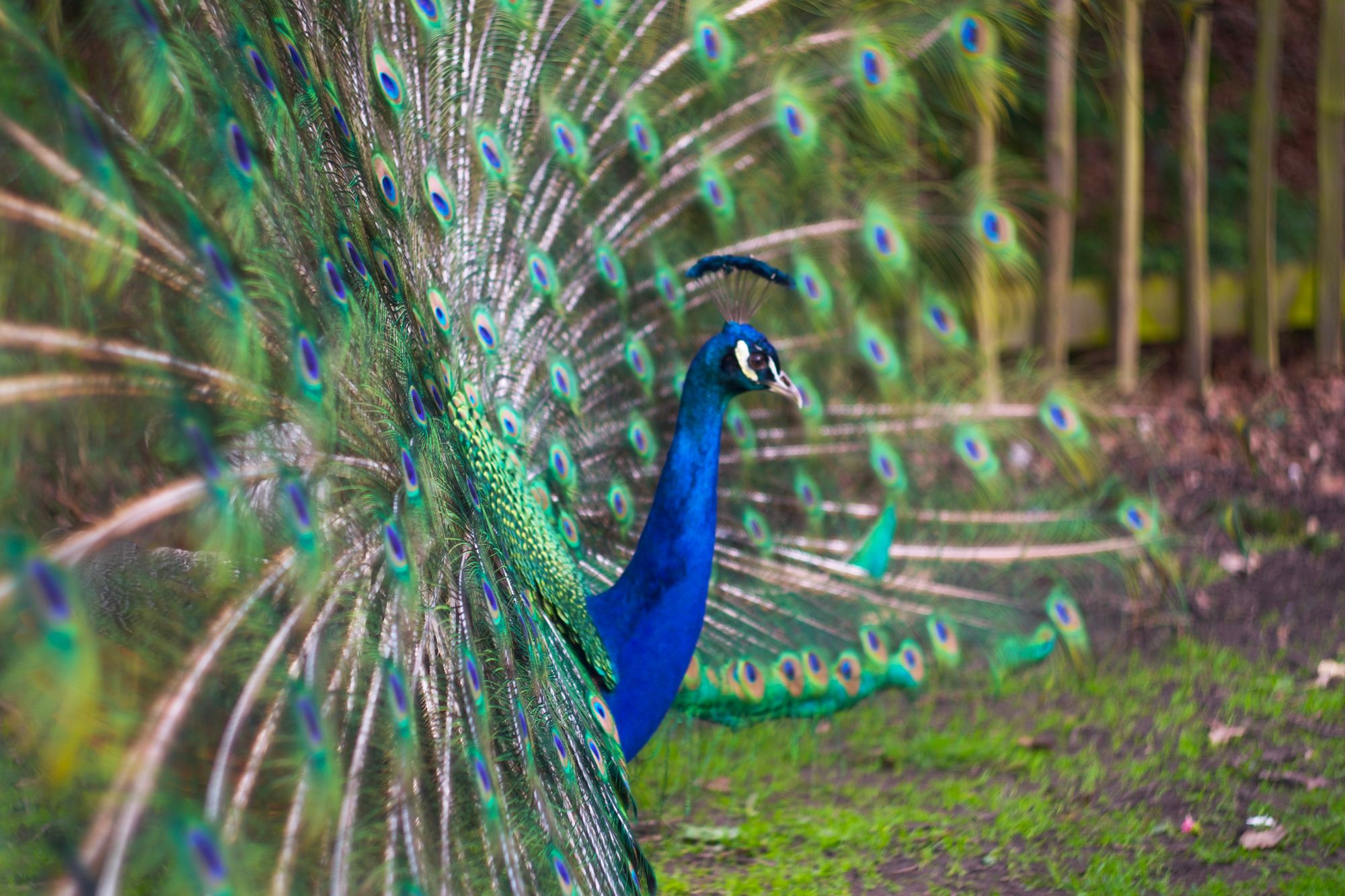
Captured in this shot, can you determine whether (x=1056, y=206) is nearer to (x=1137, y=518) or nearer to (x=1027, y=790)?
(x=1137, y=518)

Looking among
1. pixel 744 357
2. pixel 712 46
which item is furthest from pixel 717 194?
pixel 744 357

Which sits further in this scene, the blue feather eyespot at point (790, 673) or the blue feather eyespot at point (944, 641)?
the blue feather eyespot at point (944, 641)

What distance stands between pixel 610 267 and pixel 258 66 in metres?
1.47

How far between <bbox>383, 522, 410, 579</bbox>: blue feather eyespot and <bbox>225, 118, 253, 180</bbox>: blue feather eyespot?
47cm

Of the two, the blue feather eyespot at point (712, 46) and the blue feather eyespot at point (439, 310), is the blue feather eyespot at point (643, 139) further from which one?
the blue feather eyespot at point (439, 310)

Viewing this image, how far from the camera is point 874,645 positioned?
3.20 meters

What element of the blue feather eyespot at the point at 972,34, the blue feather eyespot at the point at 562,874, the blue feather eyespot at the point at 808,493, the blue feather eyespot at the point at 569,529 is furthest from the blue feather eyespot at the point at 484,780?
the blue feather eyespot at the point at 972,34

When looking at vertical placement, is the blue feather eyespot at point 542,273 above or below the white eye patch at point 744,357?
above

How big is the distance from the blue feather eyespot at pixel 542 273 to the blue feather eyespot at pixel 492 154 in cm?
19

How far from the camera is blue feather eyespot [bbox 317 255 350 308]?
67.7 inches

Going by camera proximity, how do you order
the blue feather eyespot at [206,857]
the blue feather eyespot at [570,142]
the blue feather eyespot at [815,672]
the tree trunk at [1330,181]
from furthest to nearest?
the tree trunk at [1330,181], the blue feather eyespot at [815,672], the blue feather eyespot at [570,142], the blue feather eyespot at [206,857]

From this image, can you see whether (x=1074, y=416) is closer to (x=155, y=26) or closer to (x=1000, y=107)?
(x=1000, y=107)

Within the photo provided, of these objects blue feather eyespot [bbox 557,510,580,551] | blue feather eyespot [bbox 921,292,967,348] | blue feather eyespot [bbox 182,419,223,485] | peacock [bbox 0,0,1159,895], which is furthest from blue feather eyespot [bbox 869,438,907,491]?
blue feather eyespot [bbox 182,419,223,485]

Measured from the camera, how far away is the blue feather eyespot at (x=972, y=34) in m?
3.14
